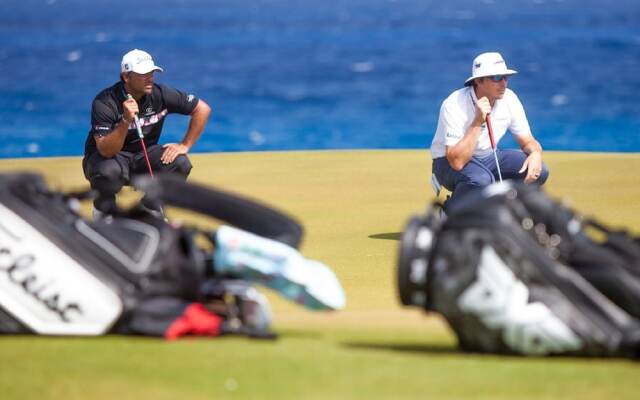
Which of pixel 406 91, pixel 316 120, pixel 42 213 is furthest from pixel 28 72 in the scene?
pixel 42 213

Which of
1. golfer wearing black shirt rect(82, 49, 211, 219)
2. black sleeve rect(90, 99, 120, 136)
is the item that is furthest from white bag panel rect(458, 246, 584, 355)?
black sleeve rect(90, 99, 120, 136)

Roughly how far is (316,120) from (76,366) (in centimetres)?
3010

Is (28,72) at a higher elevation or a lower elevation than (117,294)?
lower

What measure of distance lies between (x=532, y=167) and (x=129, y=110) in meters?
2.55

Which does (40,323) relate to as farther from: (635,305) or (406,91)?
(406,91)

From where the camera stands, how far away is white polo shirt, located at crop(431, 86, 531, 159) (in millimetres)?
9609

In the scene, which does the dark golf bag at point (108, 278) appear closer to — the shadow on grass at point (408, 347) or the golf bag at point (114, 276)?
the golf bag at point (114, 276)

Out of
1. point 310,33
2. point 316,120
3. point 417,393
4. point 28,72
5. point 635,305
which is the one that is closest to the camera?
point 417,393

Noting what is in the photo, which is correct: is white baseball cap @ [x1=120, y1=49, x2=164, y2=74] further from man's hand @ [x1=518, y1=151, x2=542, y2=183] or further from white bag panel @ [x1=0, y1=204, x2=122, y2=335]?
white bag panel @ [x1=0, y1=204, x2=122, y2=335]

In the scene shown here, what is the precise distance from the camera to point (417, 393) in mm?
4887

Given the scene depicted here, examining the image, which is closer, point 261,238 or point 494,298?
point 494,298

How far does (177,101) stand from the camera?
34.2 feet

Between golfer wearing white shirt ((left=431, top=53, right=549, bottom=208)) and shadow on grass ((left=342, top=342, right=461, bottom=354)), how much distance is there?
3.89 m

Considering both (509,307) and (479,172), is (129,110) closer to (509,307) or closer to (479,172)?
(479,172)
